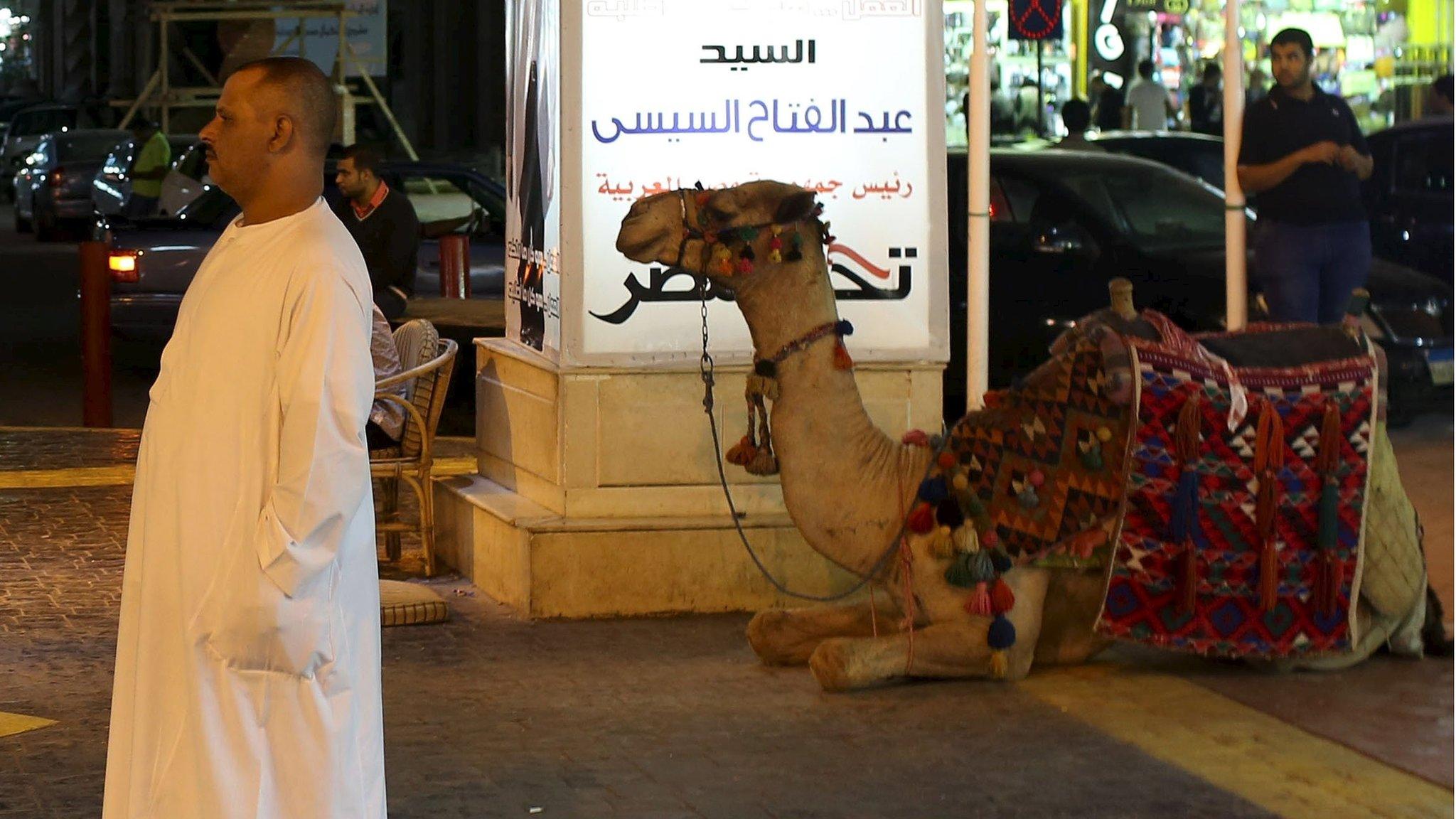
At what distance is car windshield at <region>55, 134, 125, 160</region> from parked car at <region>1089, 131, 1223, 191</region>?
19752 mm

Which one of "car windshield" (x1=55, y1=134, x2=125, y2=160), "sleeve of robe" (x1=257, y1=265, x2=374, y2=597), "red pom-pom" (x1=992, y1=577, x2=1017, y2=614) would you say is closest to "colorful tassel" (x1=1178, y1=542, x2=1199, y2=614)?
"red pom-pom" (x1=992, y1=577, x2=1017, y2=614)

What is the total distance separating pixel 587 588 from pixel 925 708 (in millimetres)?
1714

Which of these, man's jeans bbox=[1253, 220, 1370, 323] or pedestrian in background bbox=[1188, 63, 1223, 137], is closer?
man's jeans bbox=[1253, 220, 1370, 323]

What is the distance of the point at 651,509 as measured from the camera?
7.90 metres

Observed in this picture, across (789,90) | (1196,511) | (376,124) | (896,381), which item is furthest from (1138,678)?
(376,124)

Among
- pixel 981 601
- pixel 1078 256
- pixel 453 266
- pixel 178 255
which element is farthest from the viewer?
pixel 178 255

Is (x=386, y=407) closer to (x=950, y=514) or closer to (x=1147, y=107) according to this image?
(x=950, y=514)

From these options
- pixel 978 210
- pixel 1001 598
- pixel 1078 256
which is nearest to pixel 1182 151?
pixel 1078 256

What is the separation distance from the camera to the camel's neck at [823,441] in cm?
680

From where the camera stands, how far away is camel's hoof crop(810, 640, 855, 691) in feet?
21.8

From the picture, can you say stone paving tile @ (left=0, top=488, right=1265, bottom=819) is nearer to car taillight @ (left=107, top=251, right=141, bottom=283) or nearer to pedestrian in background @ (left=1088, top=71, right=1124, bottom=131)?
car taillight @ (left=107, top=251, right=141, bottom=283)

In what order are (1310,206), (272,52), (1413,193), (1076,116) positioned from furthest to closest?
(272,52) → (1076,116) → (1413,193) → (1310,206)

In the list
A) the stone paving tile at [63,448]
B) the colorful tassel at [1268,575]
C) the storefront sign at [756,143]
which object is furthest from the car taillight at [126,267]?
the colorful tassel at [1268,575]

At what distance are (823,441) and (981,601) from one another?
2.39ft
